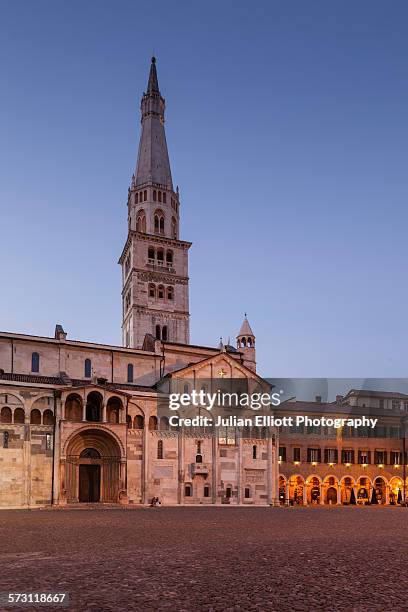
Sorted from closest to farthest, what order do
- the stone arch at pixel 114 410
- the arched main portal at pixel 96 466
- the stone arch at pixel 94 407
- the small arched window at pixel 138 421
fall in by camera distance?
1. the arched main portal at pixel 96 466
2. the stone arch at pixel 94 407
3. the stone arch at pixel 114 410
4. the small arched window at pixel 138 421

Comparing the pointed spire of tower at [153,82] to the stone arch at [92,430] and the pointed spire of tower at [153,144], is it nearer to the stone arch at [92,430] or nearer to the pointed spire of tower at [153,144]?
the pointed spire of tower at [153,144]

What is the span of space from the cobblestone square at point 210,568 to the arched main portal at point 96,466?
31.1 m

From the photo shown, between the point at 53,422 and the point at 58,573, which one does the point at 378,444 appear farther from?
the point at 58,573

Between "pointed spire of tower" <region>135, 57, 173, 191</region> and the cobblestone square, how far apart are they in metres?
65.5

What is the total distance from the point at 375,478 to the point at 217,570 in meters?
66.7

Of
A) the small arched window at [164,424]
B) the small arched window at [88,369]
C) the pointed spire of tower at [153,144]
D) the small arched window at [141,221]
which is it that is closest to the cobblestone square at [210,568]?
the small arched window at [164,424]

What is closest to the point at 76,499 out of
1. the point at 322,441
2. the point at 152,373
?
the point at 152,373

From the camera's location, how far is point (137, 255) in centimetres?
8388

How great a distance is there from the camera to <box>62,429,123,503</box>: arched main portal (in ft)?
189

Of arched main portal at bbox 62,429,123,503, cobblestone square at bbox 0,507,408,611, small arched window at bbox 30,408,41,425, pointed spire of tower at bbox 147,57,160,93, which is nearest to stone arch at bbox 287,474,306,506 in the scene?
arched main portal at bbox 62,429,123,503

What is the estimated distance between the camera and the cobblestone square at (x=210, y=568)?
11570mm

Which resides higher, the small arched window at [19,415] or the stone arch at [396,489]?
the small arched window at [19,415]

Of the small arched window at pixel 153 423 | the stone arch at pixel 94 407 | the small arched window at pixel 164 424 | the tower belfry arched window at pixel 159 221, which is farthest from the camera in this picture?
the tower belfry arched window at pixel 159 221

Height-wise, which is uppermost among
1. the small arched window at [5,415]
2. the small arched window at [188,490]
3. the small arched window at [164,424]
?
the small arched window at [5,415]
